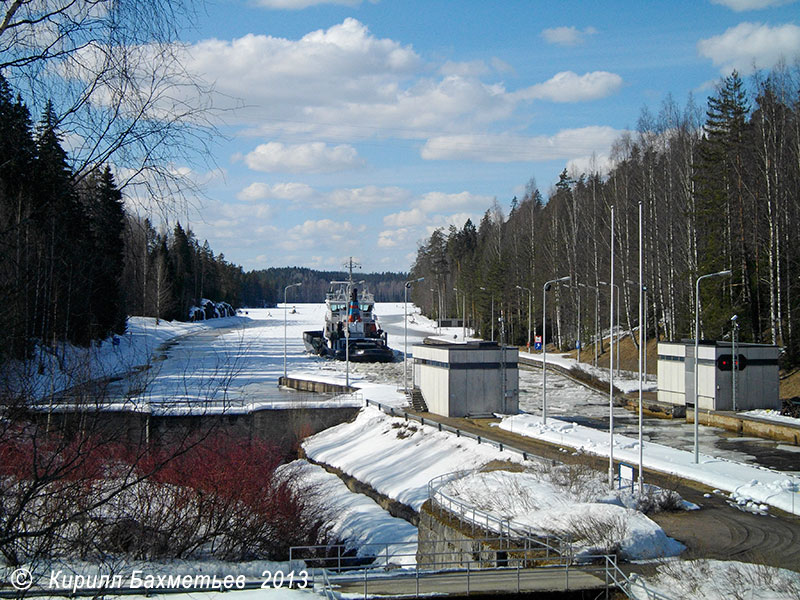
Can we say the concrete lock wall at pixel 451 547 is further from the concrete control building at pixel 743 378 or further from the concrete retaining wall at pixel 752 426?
the concrete control building at pixel 743 378

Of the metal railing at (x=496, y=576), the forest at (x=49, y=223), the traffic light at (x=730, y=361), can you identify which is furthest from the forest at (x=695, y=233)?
the forest at (x=49, y=223)

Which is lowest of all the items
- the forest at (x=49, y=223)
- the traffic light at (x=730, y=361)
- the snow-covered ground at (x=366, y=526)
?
the snow-covered ground at (x=366, y=526)

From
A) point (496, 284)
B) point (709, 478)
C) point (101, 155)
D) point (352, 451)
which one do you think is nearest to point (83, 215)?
point (101, 155)

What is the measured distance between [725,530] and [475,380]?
1840 centimetres

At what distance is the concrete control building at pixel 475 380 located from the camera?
33.2 meters

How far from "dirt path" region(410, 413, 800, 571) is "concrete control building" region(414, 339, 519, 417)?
12.3 meters

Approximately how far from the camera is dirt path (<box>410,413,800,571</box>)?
45.3 feet

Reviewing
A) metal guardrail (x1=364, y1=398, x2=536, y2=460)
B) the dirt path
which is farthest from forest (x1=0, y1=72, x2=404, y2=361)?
metal guardrail (x1=364, y1=398, x2=536, y2=460)

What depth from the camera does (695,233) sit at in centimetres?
4831

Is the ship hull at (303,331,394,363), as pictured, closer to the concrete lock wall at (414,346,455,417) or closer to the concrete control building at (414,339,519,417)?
the concrete lock wall at (414,346,455,417)

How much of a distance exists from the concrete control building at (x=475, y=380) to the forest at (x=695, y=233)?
653 centimetres

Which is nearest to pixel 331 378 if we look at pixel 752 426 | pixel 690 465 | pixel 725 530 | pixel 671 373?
pixel 671 373

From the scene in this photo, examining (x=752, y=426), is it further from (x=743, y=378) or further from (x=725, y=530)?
(x=725, y=530)

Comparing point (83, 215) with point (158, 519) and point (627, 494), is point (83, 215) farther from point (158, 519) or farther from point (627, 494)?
point (627, 494)
